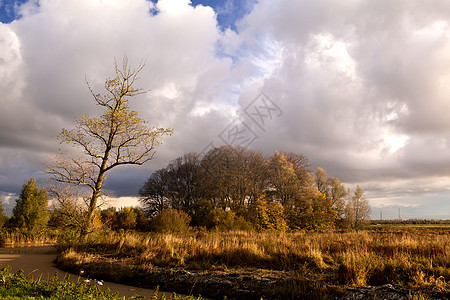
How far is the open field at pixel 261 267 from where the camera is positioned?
9.30 metres

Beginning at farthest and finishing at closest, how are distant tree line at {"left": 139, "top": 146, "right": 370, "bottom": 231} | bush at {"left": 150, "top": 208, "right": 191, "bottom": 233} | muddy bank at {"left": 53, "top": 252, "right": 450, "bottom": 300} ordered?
distant tree line at {"left": 139, "top": 146, "right": 370, "bottom": 231}
bush at {"left": 150, "top": 208, "right": 191, "bottom": 233}
muddy bank at {"left": 53, "top": 252, "right": 450, "bottom": 300}

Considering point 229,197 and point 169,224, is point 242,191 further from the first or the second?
point 169,224

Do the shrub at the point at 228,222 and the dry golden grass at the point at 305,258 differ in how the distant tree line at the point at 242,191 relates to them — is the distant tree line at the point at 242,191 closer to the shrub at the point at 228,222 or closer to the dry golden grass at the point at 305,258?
the shrub at the point at 228,222

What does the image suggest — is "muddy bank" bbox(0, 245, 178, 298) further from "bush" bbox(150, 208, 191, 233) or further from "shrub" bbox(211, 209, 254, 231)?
"shrub" bbox(211, 209, 254, 231)

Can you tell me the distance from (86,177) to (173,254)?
6.57 metres

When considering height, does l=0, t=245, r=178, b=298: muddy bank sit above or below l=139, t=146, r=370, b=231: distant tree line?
below

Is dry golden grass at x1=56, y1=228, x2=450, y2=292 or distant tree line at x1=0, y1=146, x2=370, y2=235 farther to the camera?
distant tree line at x1=0, y1=146, x2=370, y2=235

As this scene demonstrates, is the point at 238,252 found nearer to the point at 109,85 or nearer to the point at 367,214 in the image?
the point at 109,85

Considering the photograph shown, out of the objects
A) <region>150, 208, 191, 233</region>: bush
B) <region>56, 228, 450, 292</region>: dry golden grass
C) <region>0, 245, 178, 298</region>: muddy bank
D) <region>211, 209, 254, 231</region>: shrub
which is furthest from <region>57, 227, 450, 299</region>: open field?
<region>211, 209, 254, 231</region>: shrub

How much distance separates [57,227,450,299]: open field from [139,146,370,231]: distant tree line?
55.9 feet

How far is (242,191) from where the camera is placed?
4003cm

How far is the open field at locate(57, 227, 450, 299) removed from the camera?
930cm

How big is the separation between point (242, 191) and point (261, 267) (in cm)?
2772

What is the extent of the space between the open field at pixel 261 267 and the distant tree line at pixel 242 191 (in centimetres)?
1705
